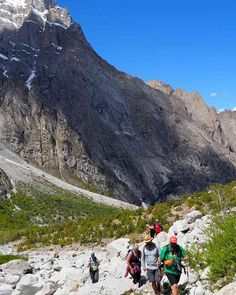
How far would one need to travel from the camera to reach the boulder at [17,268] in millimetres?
26266

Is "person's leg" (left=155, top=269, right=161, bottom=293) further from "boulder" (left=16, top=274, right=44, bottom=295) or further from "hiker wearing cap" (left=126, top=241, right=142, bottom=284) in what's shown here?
"boulder" (left=16, top=274, right=44, bottom=295)

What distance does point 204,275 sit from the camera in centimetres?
1358

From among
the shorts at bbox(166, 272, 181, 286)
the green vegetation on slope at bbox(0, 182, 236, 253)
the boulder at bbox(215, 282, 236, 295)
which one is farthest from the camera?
the green vegetation on slope at bbox(0, 182, 236, 253)

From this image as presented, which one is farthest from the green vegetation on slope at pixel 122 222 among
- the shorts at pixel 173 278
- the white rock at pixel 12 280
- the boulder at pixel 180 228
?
the white rock at pixel 12 280

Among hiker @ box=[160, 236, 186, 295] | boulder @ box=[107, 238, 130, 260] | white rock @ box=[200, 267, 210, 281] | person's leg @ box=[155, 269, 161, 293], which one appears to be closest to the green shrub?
white rock @ box=[200, 267, 210, 281]

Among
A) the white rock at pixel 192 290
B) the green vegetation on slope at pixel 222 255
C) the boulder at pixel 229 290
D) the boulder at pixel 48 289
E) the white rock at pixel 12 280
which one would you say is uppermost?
the green vegetation on slope at pixel 222 255

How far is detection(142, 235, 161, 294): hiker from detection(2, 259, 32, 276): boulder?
12.9m

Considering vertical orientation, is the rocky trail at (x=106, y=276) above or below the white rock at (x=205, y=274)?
below

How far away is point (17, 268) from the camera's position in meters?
26.7

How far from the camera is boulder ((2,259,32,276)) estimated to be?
26266 mm

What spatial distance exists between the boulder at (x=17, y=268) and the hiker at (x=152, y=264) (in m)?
12.9

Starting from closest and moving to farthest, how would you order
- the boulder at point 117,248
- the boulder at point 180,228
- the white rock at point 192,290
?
the white rock at point 192,290
the boulder at point 180,228
the boulder at point 117,248

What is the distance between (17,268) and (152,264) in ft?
45.5

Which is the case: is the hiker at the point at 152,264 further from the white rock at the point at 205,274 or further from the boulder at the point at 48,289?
the boulder at the point at 48,289
